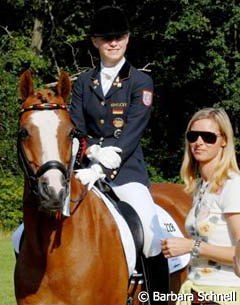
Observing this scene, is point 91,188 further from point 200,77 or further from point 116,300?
point 200,77

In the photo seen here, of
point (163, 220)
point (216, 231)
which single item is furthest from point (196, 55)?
point (216, 231)

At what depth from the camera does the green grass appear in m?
10.6

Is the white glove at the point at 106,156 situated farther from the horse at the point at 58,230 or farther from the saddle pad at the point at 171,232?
the saddle pad at the point at 171,232

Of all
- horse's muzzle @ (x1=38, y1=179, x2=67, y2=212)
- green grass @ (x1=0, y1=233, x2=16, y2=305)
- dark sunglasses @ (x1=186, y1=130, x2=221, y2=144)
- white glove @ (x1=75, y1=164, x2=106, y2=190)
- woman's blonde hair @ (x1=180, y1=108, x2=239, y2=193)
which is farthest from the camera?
green grass @ (x1=0, y1=233, x2=16, y2=305)

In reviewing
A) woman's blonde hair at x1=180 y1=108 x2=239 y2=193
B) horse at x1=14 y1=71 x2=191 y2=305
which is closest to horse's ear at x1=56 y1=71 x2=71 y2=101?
horse at x1=14 y1=71 x2=191 y2=305

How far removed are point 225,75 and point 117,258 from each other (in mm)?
24866

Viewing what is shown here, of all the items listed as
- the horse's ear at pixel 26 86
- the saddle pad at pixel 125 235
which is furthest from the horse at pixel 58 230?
the saddle pad at pixel 125 235

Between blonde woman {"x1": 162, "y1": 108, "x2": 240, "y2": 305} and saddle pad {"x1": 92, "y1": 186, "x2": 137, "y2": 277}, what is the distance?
1.40 metres

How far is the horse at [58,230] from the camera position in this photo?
5.48 metres

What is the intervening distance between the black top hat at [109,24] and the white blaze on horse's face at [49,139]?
1295 mm

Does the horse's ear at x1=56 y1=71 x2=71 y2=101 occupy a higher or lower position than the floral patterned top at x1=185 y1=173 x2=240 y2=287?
higher

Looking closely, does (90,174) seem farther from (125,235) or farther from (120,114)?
(120,114)

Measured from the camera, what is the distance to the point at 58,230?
5.69m

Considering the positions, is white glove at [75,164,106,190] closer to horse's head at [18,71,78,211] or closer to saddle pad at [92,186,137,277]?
saddle pad at [92,186,137,277]
